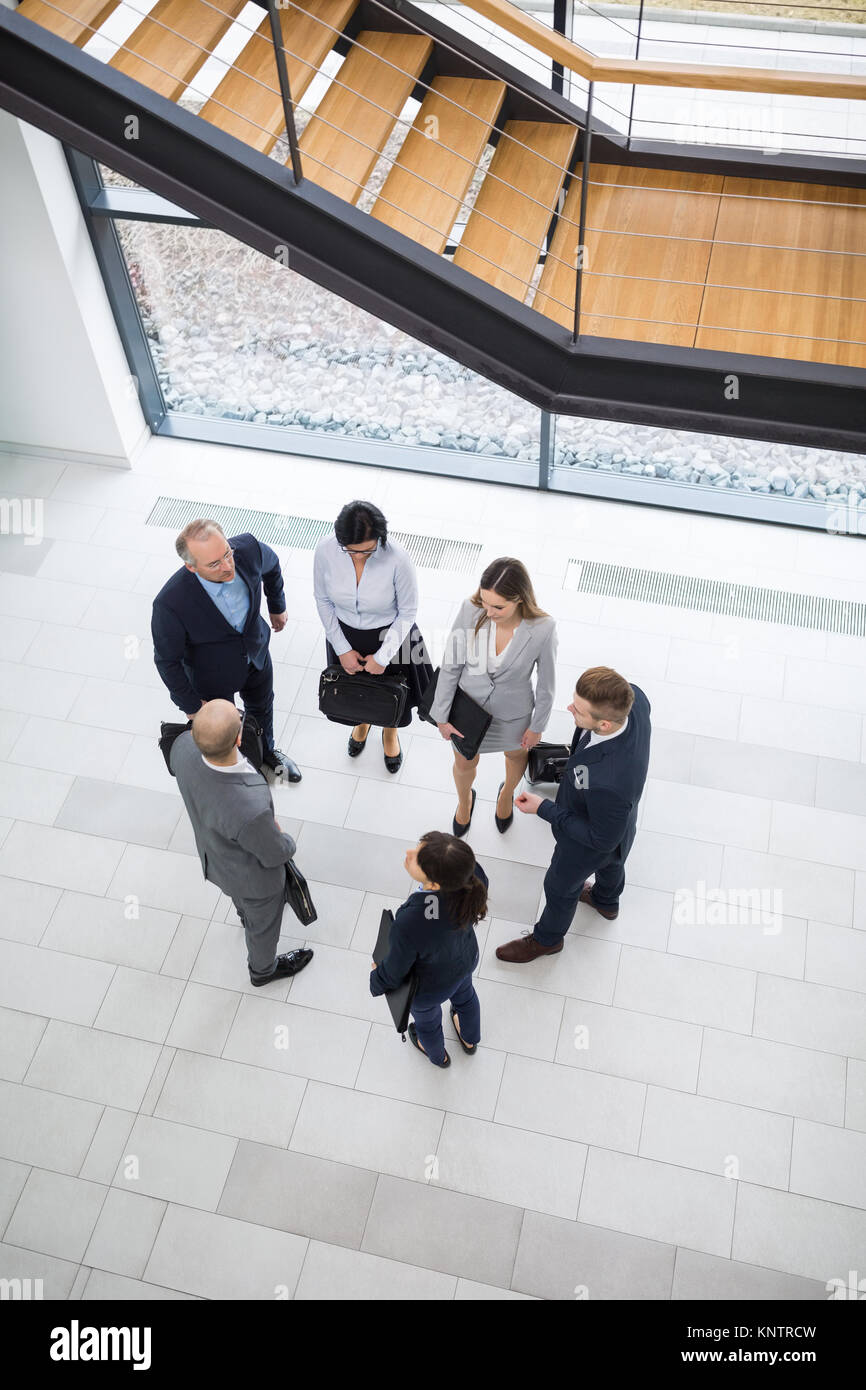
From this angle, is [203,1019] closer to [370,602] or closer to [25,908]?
[25,908]

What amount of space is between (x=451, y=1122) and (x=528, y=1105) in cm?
33

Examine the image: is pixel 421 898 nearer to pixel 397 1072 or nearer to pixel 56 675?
pixel 397 1072

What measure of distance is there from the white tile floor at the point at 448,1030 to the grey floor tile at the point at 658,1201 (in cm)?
1

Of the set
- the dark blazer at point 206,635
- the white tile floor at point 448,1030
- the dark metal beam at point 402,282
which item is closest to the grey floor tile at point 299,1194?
the white tile floor at point 448,1030

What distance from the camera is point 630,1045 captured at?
455cm

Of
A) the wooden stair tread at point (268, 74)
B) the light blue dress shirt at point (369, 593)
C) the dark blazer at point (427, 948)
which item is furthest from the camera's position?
the light blue dress shirt at point (369, 593)

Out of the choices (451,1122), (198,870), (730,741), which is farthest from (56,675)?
(730,741)

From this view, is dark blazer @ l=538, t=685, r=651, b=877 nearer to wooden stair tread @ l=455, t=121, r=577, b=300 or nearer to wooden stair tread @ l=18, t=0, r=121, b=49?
wooden stair tread @ l=455, t=121, r=577, b=300

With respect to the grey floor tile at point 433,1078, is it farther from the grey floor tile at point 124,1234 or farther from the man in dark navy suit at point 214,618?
the man in dark navy suit at point 214,618

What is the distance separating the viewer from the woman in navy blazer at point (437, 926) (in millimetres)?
3266

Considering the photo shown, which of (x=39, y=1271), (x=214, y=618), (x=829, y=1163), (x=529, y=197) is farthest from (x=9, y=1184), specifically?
(x=529, y=197)

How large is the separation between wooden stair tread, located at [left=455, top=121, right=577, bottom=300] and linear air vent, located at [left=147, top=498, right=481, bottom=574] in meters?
2.25

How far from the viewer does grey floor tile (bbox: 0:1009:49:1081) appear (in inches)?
180

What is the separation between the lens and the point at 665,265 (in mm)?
4406
